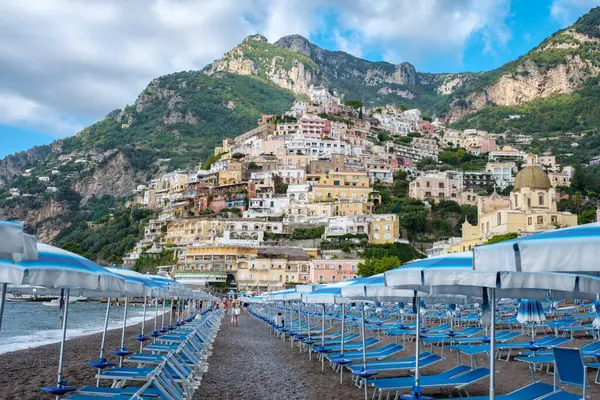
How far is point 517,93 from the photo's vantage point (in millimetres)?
155625

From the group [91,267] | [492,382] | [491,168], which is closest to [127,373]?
[91,267]

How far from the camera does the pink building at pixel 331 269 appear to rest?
216 feet

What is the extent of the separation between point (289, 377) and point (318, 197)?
73.0m

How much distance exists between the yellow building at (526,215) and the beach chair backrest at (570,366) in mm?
48808

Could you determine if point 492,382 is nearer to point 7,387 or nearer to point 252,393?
point 252,393

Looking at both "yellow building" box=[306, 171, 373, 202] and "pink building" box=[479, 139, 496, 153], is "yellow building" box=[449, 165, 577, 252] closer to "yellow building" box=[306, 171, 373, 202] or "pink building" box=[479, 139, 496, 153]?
"yellow building" box=[306, 171, 373, 202]

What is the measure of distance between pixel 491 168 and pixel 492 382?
100 meters

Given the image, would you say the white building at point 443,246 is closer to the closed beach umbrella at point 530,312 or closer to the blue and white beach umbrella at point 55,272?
the closed beach umbrella at point 530,312

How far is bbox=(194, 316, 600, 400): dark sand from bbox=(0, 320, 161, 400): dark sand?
8.73 feet

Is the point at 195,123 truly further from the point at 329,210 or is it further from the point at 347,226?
the point at 347,226

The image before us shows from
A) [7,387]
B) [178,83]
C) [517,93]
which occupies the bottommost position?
[7,387]

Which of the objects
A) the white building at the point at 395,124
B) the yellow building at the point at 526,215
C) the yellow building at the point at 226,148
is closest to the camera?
the yellow building at the point at 526,215

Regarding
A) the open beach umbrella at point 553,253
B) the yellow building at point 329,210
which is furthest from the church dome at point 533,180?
the open beach umbrella at point 553,253

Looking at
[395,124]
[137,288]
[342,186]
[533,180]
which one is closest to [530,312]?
[137,288]
